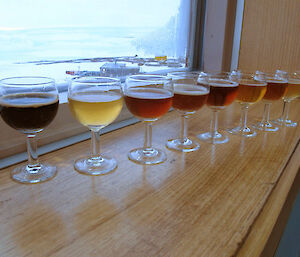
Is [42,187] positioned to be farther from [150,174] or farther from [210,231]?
[210,231]

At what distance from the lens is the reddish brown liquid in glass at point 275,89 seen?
1.08m

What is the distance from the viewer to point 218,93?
36.7 inches

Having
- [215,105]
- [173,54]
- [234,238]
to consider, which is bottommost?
[234,238]

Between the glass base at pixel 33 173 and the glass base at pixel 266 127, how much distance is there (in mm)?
748

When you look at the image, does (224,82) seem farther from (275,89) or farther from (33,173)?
(33,173)

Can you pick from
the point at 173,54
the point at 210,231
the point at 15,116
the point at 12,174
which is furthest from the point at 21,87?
the point at 173,54

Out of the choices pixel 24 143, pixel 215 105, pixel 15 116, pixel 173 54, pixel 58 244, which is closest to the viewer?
pixel 58 244

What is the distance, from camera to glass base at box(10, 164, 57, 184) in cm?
68

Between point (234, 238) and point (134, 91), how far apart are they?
16.7 inches

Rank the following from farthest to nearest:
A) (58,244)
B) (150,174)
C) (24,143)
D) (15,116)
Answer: (24,143)
(150,174)
(15,116)
(58,244)

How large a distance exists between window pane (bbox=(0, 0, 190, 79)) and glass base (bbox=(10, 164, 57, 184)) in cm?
33

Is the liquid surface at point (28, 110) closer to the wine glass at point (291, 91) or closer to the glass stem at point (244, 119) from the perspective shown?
the glass stem at point (244, 119)

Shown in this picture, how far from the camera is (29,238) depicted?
0.49 m

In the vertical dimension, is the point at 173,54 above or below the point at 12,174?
above
